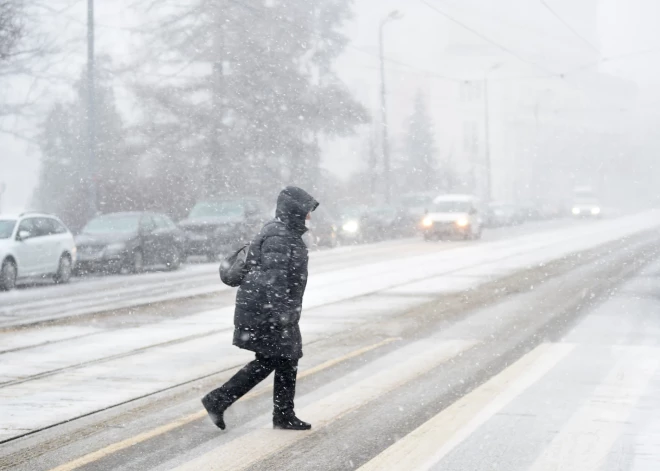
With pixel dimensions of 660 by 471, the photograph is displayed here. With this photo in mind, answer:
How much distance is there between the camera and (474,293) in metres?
17.5

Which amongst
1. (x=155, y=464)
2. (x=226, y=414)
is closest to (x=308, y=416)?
(x=226, y=414)

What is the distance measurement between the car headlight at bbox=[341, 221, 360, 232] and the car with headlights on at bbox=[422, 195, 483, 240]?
105 inches

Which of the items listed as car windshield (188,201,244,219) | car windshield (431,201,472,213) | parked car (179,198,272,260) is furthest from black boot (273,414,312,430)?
car windshield (431,201,472,213)

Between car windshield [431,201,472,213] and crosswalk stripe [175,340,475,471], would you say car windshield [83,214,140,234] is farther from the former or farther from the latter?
car windshield [431,201,472,213]

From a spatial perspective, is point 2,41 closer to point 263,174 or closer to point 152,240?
point 152,240

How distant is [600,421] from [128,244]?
63.0 ft

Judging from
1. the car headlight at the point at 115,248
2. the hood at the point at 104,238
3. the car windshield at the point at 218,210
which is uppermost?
the car windshield at the point at 218,210

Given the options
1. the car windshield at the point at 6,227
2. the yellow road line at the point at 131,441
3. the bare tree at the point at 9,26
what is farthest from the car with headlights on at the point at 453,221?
the yellow road line at the point at 131,441

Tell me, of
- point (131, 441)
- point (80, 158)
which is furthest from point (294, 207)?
point (80, 158)

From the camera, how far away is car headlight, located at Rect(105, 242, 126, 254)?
81.5ft

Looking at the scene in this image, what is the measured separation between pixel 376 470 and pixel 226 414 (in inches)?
77.8

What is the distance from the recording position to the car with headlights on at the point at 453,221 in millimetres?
41125

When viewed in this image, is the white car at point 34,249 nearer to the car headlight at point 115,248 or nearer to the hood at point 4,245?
the hood at point 4,245

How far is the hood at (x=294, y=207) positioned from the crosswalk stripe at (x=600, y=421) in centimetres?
204
